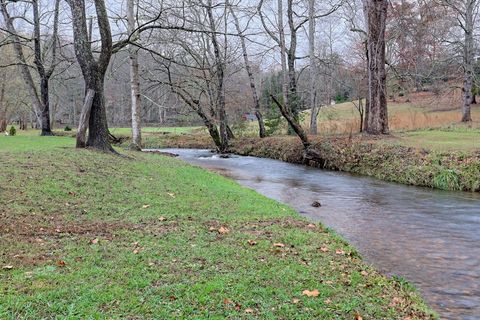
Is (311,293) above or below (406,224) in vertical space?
above

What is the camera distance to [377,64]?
18438 mm

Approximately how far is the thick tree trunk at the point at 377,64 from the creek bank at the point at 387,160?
4.60 feet

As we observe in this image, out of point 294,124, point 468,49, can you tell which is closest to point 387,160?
point 294,124

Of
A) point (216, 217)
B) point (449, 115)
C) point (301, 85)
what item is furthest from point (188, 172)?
point (301, 85)

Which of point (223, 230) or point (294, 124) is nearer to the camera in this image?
point (223, 230)

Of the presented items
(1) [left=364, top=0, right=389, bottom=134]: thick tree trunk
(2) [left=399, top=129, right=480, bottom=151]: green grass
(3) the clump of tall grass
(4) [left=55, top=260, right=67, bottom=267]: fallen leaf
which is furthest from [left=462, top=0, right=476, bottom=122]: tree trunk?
(4) [left=55, top=260, right=67, bottom=267]: fallen leaf

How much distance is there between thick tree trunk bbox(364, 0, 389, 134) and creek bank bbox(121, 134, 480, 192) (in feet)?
4.60

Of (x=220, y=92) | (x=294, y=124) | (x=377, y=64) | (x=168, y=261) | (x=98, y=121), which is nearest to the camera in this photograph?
(x=168, y=261)

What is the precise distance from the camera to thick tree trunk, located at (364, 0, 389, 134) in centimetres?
1827

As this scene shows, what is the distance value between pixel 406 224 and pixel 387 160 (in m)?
7.17

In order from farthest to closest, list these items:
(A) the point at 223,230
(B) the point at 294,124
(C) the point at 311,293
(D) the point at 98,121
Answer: (B) the point at 294,124 → (D) the point at 98,121 → (A) the point at 223,230 → (C) the point at 311,293

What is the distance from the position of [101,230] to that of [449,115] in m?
29.4

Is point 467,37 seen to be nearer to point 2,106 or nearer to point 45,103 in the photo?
point 45,103

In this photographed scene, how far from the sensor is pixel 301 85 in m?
40.4
